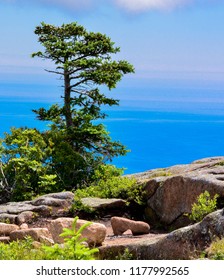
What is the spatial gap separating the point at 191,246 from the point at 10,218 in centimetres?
799

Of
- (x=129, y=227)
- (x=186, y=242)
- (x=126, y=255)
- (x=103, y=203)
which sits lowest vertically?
(x=126, y=255)

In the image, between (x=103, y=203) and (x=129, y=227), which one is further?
(x=103, y=203)

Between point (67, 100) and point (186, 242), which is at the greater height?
point (67, 100)

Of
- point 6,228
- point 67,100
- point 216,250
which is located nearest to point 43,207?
point 6,228

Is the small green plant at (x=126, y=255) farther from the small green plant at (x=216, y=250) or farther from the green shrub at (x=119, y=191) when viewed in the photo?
the green shrub at (x=119, y=191)

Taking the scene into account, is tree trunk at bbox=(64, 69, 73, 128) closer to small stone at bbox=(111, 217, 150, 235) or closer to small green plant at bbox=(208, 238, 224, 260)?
small stone at bbox=(111, 217, 150, 235)

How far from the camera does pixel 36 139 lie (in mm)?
25156

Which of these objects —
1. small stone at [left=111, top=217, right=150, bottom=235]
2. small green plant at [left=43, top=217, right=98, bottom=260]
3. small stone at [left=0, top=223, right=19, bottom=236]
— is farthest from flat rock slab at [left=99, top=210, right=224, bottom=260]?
small stone at [left=0, top=223, right=19, bottom=236]

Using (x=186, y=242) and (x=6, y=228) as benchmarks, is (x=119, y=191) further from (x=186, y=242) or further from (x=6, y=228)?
(x=186, y=242)

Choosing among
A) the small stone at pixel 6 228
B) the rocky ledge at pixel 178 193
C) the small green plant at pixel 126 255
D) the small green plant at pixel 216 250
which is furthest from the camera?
the rocky ledge at pixel 178 193

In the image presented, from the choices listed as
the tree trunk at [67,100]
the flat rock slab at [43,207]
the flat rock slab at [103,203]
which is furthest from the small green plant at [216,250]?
the tree trunk at [67,100]

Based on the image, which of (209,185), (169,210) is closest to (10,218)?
(169,210)

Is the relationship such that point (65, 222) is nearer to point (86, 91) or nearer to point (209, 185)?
point (209, 185)

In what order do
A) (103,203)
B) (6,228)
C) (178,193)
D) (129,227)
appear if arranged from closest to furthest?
(129,227) → (6,228) → (178,193) → (103,203)
